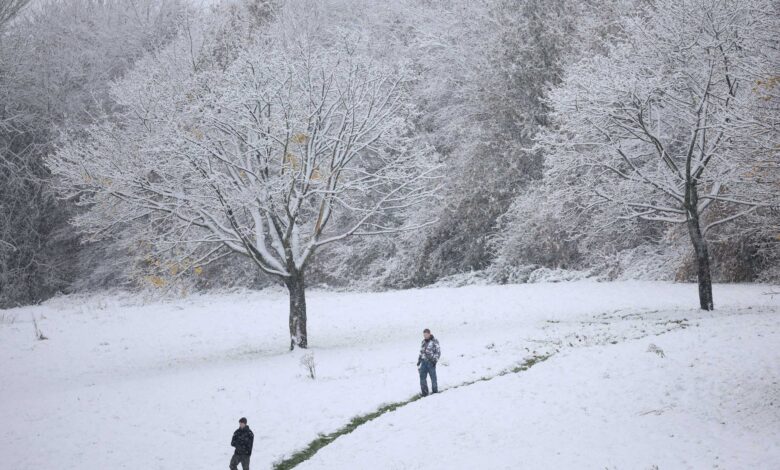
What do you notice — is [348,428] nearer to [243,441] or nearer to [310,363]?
[243,441]

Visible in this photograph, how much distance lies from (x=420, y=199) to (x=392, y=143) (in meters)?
2.10

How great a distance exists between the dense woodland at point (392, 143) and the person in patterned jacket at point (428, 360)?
691 centimetres

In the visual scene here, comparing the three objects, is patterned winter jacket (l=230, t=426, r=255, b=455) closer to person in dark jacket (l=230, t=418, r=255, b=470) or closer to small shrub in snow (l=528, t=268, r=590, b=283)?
person in dark jacket (l=230, t=418, r=255, b=470)

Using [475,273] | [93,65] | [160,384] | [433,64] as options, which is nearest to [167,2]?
[93,65]

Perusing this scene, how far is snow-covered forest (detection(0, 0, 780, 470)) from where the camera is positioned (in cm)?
1514

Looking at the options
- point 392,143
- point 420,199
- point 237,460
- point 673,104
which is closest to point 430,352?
point 237,460

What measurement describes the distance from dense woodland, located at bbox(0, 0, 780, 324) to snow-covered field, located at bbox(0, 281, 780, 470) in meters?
2.83

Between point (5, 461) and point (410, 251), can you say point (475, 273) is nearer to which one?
point (410, 251)

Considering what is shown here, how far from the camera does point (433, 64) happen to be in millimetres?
35375

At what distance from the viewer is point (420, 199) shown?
22.1 m

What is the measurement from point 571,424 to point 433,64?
87.4 ft

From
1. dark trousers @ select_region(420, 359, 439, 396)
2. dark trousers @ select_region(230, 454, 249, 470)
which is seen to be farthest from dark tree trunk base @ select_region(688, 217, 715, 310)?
dark trousers @ select_region(230, 454, 249, 470)

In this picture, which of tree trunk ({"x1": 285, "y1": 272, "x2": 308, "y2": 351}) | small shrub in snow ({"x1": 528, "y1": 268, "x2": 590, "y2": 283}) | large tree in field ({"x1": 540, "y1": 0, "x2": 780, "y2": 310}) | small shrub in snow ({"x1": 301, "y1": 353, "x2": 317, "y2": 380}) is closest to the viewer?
small shrub in snow ({"x1": 301, "y1": 353, "x2": 317, "y2": 380})

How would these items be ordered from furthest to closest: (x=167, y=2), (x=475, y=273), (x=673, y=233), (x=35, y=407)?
(x=167, y=2) → (x=475, y=273) → (x=673, y=233) → (x=35, y=407)
